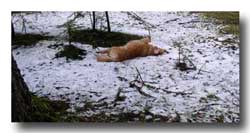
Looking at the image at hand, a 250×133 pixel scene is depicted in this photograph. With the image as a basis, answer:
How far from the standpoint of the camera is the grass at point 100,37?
1907 millimetres

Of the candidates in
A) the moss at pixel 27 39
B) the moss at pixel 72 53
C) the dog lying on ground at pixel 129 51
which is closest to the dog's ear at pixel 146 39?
the dog lying on ground at pixel 129 51

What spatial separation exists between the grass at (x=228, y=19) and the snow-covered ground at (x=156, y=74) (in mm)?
28

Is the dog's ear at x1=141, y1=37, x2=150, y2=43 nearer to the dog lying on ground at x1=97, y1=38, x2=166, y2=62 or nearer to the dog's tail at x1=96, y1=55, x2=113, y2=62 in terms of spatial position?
the dog lying on ground at x1=97, y1=38, x2=166, y2=62

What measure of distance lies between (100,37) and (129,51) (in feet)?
0.47

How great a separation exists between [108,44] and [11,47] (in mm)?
416

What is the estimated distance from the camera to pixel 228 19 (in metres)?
1.86

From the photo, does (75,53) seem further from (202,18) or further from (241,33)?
(241,33)

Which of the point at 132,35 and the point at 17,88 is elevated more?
the point at 132,35

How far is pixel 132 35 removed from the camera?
1908 mm

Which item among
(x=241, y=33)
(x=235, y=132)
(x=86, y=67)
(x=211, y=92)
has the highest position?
(x=241, y=33)

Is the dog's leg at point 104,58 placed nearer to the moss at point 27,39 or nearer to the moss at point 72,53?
the moss at point 72,53

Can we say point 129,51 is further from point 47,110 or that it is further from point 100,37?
point 47,110

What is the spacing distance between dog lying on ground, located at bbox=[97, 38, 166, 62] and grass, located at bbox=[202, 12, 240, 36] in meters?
0.26

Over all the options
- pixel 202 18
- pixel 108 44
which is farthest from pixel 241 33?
pixel 108 44
